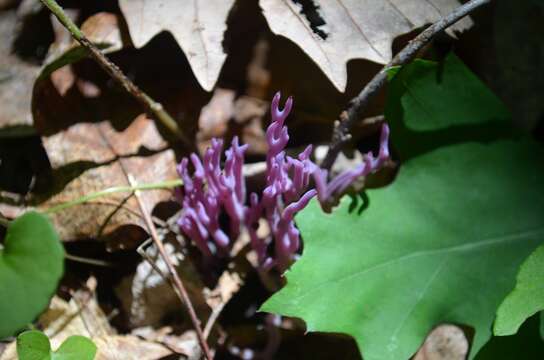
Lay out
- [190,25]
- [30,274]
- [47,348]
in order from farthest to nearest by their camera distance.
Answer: [190,25] < [47,348] < [30,274]

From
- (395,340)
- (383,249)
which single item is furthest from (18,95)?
(395,340)

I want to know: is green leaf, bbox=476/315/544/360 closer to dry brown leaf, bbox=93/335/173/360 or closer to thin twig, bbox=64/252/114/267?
dry brown leaf, bbox=93/335/173/360

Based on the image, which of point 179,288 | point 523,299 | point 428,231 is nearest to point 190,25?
point 179,288

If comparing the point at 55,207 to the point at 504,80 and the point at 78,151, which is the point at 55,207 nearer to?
the point at 78,151

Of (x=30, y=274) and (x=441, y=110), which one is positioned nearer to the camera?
(x=30, y=274)

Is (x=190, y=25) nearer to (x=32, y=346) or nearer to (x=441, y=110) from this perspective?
(x=441, y=110)

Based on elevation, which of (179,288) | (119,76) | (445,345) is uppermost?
(119,76)
